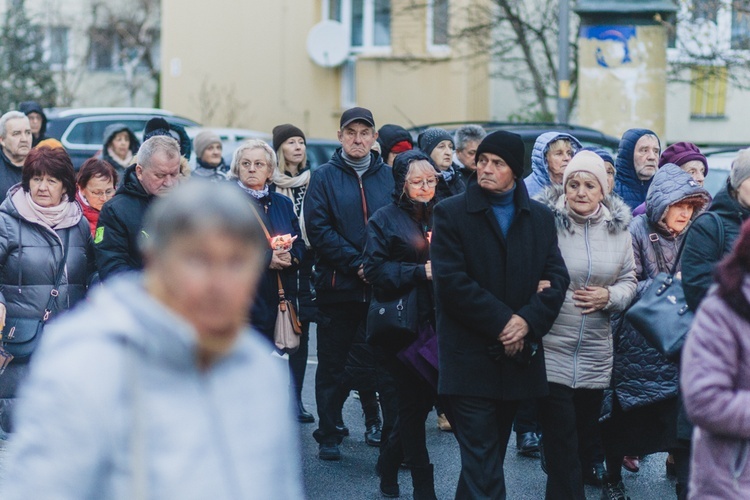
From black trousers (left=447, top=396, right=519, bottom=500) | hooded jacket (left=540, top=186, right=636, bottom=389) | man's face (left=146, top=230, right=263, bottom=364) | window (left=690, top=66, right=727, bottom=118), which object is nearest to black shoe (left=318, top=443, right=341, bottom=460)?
hooded jacket (left=540, top=186, right=636, bottom=389)

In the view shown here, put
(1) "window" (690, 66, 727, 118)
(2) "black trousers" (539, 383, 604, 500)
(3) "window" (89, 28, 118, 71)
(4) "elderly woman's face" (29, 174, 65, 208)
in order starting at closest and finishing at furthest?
(2) "black trousers" (539, 383, 604, 500) → (4) "elderly woman's face" (29, 174, 65, 208) → (1) "window" (690, 66, 727, 118) → (3) "window" (89, 28, 118, 71)

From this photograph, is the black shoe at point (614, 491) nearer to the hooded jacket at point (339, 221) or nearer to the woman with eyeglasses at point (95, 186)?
the hooded jacket at point (339, 221)

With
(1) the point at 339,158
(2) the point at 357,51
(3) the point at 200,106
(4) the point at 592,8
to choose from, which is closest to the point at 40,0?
(3) the point at 200,106

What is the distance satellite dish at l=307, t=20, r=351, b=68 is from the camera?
27.1 metres

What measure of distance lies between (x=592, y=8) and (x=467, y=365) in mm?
10043

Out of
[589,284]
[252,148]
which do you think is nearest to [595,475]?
[589,284]

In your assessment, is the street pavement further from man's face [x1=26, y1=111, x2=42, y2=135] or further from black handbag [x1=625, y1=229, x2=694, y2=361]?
man's face [x1=26, y1=111, x2=42, y2=135]

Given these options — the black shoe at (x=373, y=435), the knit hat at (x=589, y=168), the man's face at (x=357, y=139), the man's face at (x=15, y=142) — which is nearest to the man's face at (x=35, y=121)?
the man's face at (x=15, y=142)

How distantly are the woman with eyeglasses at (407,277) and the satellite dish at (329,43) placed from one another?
20540mm

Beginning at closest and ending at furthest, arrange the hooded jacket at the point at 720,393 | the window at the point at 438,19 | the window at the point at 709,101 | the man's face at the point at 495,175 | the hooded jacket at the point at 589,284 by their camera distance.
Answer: the hooded jacket at the point at 720,393
the man's face at the point at 495,175
the hooded jacket at the point at 589,284
the window at the point at 438,19
the window at the point at 709,101

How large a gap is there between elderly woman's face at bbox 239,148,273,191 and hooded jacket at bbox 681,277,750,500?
4.10 m

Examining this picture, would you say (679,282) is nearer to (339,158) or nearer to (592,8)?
(339,158)

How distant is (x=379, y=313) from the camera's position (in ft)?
21.9

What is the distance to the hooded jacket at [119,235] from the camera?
20.8 ft
